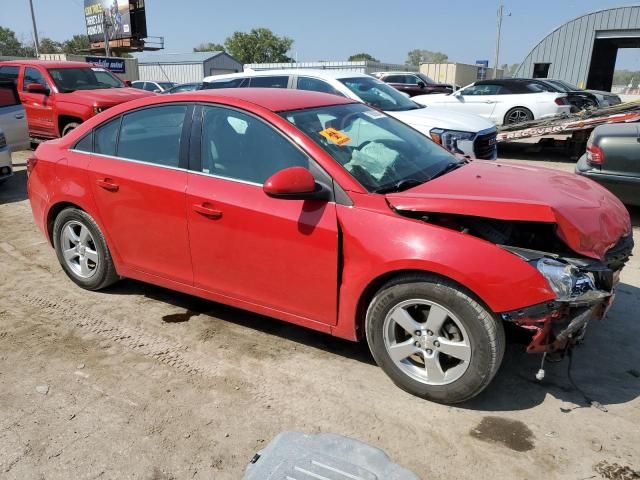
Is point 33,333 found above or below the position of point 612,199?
below

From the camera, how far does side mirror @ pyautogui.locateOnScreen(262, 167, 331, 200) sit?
2916 mm

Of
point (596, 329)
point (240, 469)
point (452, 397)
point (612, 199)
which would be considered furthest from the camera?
point (596, 329)

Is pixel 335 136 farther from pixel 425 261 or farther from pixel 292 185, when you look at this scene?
pixel 425 261

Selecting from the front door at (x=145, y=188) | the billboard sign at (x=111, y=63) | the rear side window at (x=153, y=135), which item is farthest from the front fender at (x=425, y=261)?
the billboard sign at (x=111, y=63)

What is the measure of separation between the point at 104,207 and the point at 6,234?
2880 mm

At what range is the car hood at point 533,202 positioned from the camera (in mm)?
2749

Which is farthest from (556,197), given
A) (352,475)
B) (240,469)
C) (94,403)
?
(94,403)

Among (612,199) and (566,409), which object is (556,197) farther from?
(566,409)

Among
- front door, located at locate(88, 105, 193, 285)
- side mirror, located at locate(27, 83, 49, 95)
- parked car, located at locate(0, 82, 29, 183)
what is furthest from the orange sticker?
side mirror, located at locate(27, 83, 49, 95)

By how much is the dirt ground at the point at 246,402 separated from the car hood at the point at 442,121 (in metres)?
3.67

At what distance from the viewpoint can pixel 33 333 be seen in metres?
3.82

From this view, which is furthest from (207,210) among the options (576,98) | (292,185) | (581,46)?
(581,46)

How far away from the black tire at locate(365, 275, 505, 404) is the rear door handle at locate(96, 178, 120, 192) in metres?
2.14

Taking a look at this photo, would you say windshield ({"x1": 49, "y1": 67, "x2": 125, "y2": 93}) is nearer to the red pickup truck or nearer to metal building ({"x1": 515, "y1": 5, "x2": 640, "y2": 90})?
the red pickup truck
